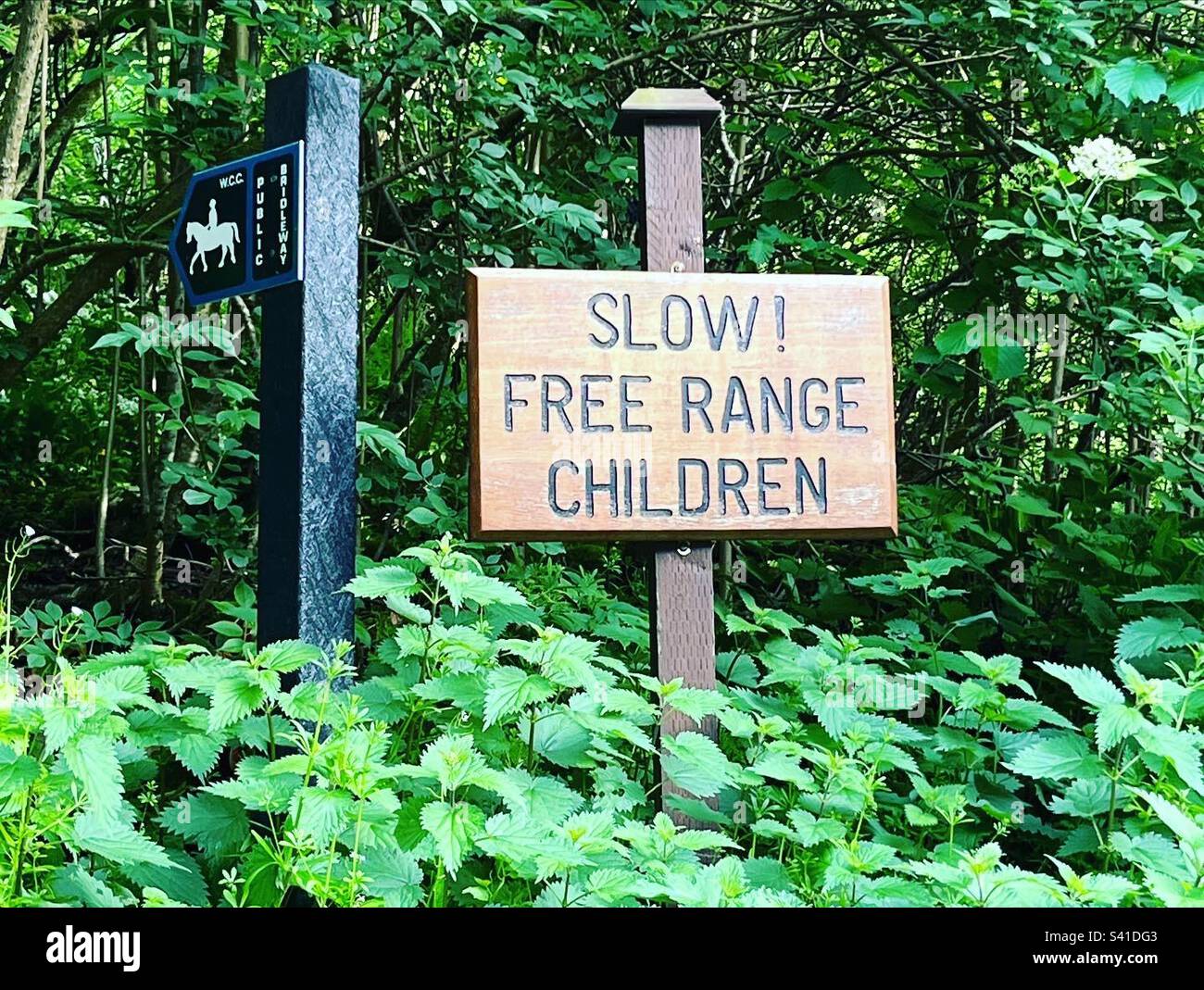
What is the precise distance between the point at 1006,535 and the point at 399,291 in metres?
2.29

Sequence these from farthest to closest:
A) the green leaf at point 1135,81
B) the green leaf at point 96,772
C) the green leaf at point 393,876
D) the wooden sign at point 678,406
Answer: the green leaf at point 1135,81
the wooden sign at point 678,406
the green leaf at point 393,876
the green leaf at point 96,772

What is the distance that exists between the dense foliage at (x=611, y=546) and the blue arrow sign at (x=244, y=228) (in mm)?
398

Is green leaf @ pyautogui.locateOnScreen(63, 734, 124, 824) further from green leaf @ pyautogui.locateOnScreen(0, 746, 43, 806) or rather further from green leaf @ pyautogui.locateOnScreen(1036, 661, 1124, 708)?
green leaf @ pyautogui.locateOnScreen(1036, 661, 1124, 708)

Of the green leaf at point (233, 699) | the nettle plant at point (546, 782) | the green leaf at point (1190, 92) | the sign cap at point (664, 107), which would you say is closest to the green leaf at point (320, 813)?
the nettle plant at point (546, 782)

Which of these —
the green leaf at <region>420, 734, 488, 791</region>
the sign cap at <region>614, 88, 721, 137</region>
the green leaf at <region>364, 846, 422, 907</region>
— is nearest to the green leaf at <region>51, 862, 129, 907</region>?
the green leaf at <region>364, 846, 422, 907</region>

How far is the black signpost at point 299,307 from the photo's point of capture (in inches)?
100

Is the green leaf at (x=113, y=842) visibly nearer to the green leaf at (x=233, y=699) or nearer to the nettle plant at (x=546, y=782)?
the nettle plant at (x=546, y=782)

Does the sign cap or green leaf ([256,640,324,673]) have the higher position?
the sign cap

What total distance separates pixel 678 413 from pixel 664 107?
0.70 m

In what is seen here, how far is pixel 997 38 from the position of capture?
3809mm

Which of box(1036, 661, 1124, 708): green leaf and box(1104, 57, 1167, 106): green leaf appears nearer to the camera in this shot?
box(1036, 661, 1124, 708): green leaf

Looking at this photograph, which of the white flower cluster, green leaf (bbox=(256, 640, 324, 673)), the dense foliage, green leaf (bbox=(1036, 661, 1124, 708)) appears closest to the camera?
the dense foliage

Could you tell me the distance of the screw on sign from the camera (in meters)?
2.53

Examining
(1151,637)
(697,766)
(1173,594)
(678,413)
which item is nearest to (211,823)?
(697,766)
